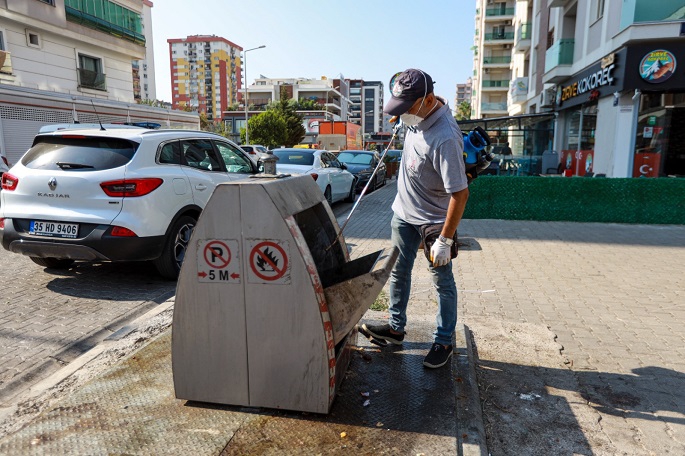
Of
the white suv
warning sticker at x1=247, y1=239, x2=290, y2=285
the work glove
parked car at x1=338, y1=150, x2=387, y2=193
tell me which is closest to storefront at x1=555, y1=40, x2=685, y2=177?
parked car at x1=338, y1=150, x2=387, y2=193

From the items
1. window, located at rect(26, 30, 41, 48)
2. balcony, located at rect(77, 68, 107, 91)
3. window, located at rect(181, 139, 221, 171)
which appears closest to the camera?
window, located at rect(181, 139, 221, 171)

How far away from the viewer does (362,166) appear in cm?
1828

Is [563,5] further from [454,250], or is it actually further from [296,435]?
[296,435]

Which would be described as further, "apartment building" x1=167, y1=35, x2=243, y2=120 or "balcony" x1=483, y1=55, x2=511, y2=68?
"apartment building" x1=167, y1=35, x2=243, y2=120

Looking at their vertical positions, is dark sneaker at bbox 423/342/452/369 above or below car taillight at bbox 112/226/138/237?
below

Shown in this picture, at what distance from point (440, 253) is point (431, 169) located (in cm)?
57

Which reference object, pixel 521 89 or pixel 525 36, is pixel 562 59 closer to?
pixel 521 89

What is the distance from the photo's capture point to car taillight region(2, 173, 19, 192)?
5289 millimetres

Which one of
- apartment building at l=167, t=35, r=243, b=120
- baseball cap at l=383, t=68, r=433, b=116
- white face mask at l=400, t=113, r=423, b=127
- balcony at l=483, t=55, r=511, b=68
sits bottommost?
white face mask at l=400, t=113, r=423, b=127

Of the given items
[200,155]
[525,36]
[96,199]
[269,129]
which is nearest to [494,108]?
[525,36]

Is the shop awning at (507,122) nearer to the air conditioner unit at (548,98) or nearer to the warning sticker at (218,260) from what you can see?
the air conditioner unit at (548,98)

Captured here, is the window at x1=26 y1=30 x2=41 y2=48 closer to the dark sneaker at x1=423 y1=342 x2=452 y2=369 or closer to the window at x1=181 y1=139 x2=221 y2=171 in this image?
the window at x1=181 y1=139 x2=221 y2=171

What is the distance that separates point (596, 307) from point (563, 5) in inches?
873

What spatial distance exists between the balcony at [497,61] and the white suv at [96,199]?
59.8 m
